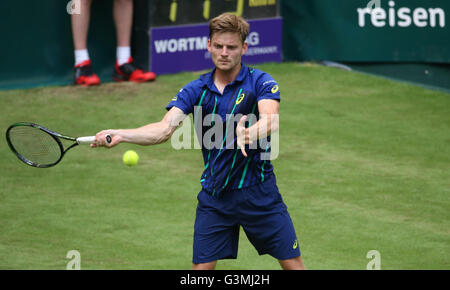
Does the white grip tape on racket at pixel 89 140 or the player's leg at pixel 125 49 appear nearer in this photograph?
the white grip tape on racket at pixel 89 140

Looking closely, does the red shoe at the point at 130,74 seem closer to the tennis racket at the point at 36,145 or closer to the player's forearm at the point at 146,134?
the tennis racket at the point at 36,145

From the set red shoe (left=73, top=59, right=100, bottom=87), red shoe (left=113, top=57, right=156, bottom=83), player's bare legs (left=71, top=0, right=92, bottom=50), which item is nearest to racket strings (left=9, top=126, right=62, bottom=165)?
player's bare legs (left=71, top=0, right=92, bottom=50)

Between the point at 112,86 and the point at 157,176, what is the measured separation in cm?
310

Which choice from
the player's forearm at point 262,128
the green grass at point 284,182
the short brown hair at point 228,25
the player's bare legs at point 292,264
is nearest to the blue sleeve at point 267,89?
the player's forearm at point 262,128

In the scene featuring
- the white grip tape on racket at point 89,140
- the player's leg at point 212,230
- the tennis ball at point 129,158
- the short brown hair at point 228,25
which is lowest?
the player's leg at point 212,230

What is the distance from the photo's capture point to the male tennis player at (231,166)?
542cm

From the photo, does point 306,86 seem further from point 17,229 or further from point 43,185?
point 17,229

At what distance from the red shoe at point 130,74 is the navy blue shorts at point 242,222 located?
6806mm

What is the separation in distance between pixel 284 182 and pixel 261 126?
418 centimetres

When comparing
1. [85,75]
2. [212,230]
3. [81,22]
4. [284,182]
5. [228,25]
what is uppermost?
[228,25]

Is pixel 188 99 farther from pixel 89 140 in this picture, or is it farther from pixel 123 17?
→ pixel 123 17

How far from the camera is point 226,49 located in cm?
539

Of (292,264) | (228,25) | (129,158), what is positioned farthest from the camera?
(129,158)

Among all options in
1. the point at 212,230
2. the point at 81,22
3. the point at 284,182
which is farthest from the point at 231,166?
the point at 81,22
